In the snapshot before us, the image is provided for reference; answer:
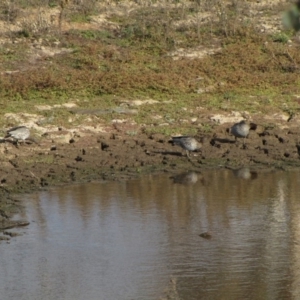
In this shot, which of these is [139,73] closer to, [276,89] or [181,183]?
[276,89]

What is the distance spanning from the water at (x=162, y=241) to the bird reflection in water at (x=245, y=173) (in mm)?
36

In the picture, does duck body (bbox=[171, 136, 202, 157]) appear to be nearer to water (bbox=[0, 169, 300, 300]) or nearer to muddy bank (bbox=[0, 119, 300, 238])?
muddy bank (bbox=[0, 119, 300, 238])

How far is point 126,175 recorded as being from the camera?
1446 centimetres

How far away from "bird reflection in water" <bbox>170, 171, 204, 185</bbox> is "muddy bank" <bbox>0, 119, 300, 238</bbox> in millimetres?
217

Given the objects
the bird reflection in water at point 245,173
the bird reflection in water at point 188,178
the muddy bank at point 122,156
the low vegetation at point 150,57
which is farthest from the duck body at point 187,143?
the low vegetation at point 150,57

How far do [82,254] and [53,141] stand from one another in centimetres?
542

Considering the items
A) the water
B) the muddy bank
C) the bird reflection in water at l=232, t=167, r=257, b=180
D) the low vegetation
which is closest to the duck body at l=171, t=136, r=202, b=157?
the muddy bank

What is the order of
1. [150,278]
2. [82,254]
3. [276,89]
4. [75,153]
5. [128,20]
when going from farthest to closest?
[128,20] → [276,89] → [75,153] → [82,254] → [150,278]

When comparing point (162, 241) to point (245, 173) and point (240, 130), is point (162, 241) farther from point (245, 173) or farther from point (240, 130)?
point (240, 130)

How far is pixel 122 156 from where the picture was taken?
1511 cm

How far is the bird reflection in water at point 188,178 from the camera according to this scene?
1423cm

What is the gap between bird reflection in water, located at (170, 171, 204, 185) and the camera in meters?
14.2

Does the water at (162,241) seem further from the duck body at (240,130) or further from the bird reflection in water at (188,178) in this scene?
the duck body at (240,130)

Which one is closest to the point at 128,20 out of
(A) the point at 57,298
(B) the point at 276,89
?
(B) the point at 276,89
